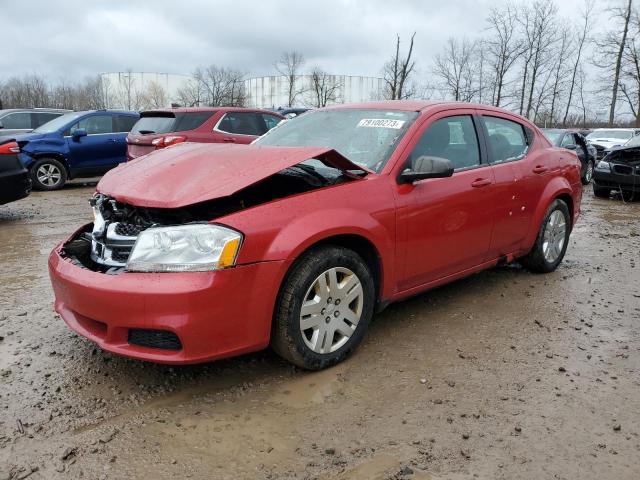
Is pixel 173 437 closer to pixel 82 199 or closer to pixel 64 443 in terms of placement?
pixel 64 443

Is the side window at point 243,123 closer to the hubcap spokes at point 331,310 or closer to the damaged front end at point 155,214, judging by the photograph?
the damaged front end at point 155,214

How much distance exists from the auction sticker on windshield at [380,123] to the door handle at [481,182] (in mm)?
728

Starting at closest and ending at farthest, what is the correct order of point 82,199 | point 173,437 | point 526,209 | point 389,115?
point 173,437 → point 389,115 → point 526,209 → point 82,199

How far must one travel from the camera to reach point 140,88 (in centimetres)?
6944

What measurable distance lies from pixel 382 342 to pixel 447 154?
145 centimetres

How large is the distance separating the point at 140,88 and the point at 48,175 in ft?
209

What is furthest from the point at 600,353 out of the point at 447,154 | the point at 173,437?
the point at 173,437

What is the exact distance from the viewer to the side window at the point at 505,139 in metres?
4.36

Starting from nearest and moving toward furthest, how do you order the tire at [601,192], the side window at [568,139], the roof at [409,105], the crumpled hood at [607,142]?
1. the roof at [409,105]
2. the tire at [601,192]
3. the side window at [568,139]
4. the crumpled hood at [607,142]

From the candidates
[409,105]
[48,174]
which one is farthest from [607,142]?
[409,105]

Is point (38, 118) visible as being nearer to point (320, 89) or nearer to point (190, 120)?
point (190, 120)

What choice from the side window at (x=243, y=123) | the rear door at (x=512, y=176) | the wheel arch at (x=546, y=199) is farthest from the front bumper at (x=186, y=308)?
the side window at (x=243, y=123)

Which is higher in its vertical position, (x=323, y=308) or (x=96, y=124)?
(x=96, y=124)

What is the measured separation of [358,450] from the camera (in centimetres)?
245
